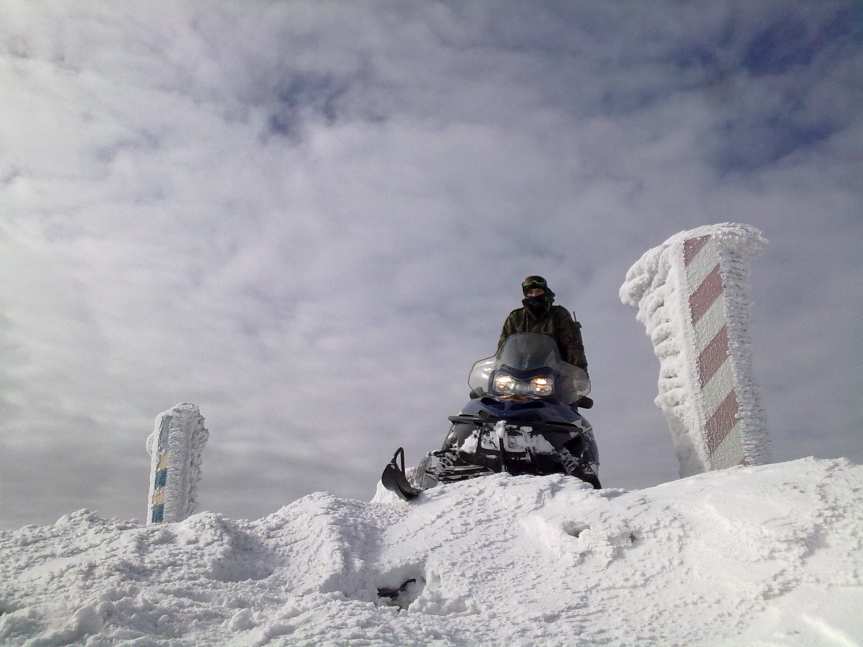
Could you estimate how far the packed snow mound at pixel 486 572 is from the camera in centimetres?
175

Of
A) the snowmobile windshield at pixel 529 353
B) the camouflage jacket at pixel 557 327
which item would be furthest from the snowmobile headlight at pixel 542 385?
the camouflage jacket at pixel 557 327

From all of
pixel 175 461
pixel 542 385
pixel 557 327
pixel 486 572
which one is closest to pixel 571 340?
pixel 557 327

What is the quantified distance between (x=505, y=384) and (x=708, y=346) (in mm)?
1469

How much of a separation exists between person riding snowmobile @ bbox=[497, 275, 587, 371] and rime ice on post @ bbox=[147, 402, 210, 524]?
125 inches

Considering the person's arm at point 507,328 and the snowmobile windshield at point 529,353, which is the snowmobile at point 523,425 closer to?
the snowmobile windshield at point 529,353

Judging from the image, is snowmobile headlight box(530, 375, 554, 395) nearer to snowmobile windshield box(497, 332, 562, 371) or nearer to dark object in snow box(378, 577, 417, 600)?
snowmobile windshield box(497, 332, 562, 371)

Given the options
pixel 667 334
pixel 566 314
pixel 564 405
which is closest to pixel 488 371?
pixel 564 405

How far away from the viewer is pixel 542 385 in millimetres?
4375

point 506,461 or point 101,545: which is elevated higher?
point 506,461

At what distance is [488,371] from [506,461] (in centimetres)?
107

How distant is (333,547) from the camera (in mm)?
2408

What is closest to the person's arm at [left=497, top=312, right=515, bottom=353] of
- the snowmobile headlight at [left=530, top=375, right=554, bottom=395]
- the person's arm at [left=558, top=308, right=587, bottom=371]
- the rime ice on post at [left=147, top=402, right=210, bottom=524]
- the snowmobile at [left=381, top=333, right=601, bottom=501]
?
the person's arm at [left=558, top=308, right=587, bottom=371]

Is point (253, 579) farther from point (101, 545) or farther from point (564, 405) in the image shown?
point (564, 405)

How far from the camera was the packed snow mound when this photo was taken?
1.75m
